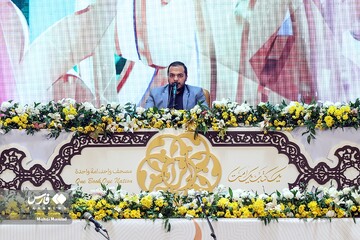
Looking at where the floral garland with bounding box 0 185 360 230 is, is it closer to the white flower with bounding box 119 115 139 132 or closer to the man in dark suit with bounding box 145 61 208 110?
the white flower with bounding box 119 115 139 132

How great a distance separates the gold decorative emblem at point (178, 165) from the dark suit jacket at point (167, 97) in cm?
73

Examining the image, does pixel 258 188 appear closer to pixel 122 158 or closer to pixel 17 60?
pixel 122 158

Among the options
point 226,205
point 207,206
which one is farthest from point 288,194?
point 207,206

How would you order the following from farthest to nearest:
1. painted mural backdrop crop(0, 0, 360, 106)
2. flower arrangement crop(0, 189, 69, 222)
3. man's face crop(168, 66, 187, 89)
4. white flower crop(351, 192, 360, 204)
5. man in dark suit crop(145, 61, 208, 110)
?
painted mural backdrop crop(0, 0, 360, 106), man's face crop(168, 66, 187, 89), man in dark suit crop(145, 61, 208, 110), white flower crop(351, 192, 360, 204), flower arrangement crop(0, 189, 69, 222)

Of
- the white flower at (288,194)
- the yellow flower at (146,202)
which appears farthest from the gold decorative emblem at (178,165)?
the white flower at (288,194)

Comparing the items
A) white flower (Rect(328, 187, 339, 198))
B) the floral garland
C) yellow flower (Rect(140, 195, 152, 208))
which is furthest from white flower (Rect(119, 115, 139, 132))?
white flower (Rect(328, 187, 339, 198))

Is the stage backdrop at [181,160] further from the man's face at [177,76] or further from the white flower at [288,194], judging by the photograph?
the man's face at [177,76]

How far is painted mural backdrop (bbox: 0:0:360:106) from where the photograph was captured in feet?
25.4

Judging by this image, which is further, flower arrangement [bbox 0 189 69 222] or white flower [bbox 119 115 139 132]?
white flower [bbox 119 115 139 132]

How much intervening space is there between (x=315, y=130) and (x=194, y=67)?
1.86 m

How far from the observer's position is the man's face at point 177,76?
7562 mm

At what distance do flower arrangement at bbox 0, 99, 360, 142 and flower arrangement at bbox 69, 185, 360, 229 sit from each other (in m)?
0.62

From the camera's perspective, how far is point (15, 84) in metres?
7.84

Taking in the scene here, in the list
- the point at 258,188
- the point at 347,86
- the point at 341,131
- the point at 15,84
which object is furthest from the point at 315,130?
the point at 15,84
